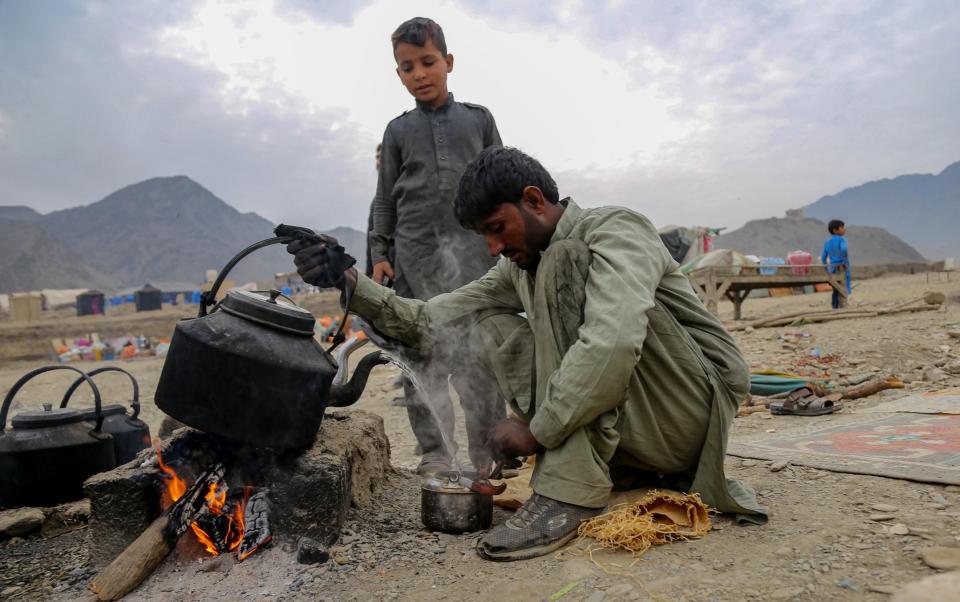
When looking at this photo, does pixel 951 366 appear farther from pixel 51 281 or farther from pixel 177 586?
pixel 51 281

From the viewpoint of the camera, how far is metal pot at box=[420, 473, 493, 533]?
223cm

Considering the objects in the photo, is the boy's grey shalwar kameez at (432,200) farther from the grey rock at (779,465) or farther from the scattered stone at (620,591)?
the scattered stone at (620,591)

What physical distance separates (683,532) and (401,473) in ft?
5.17

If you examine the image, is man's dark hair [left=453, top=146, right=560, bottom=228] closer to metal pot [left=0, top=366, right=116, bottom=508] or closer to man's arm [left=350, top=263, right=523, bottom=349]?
man's arm [left=350, top=263, right=523, bottom=349]

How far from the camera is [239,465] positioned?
2.21m

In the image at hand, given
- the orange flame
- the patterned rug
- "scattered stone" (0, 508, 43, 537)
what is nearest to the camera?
the orange flame

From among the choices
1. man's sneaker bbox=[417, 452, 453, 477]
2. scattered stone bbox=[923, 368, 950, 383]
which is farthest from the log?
scattered stone bbox=[923, 368, 950, 383]

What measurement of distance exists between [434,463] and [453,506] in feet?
3.09

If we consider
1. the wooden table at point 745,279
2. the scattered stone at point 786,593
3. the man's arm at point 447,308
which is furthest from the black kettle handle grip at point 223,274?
the wooden table at point 745,279

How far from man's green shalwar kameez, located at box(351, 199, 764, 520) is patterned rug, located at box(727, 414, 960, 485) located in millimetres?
804

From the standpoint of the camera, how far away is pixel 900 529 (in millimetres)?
1822

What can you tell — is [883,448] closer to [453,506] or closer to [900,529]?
[900,529]

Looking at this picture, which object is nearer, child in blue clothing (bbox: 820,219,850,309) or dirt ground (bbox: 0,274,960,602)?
dirt ground (bbox: 0,274,960,602)

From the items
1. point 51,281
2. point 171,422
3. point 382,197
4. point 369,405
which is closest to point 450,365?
point 382,197
